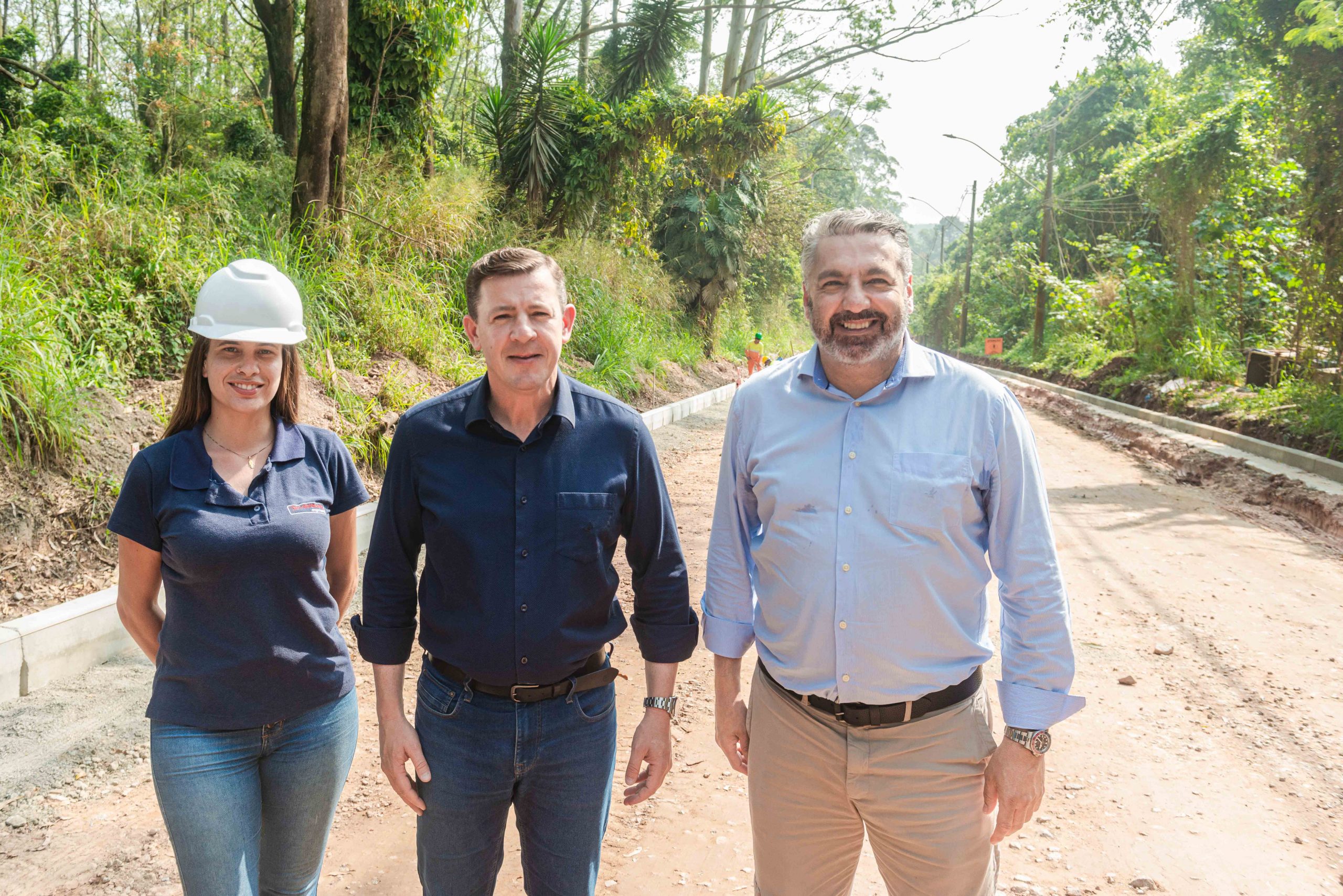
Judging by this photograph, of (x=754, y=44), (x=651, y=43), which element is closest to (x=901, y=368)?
(x=651, y=43)

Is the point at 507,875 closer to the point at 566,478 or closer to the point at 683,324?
the point at 566,478

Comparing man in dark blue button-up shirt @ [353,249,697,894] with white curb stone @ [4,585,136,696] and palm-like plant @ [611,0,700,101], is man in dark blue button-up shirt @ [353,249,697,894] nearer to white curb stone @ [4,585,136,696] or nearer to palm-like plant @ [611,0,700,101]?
white curb stone @ [4,585,136,696]

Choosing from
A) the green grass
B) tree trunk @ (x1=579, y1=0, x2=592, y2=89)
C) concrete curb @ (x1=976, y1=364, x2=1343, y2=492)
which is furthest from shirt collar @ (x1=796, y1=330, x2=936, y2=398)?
tree trunk @ (x1=579, y1=0, x2=592, y2=89)

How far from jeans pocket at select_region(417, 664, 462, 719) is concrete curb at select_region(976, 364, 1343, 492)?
25.4 feet

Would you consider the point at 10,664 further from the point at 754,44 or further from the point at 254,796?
the point at 754,44

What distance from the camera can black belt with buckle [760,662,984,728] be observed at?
2.16m

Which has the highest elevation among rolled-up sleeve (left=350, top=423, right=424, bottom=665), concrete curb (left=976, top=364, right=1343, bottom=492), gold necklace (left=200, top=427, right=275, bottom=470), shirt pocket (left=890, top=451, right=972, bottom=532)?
shirt pocket (left=890, top=451, right=972, bottom=532)

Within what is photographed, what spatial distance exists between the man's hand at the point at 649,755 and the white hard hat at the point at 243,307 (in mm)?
1264

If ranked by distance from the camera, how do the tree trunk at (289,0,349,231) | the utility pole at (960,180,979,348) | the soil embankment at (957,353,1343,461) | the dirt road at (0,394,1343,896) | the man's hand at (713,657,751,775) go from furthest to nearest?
the utility pole at (960,180,979,348) → the soil embankment at (957,353,1343,461) → the tree trunk at (289,0,349,231) → the dirt road at (0,394,1343,896) → the man's hand at (713,657,751,775)

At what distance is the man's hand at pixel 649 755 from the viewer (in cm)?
226

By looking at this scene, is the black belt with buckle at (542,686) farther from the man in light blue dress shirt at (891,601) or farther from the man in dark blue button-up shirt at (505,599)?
the man in light blue dress shirt at (891,601)

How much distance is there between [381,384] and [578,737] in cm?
689


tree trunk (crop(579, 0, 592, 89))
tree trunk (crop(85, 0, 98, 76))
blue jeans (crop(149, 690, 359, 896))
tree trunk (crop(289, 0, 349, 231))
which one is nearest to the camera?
blue jeans (crop(149, 690, 359, 896))

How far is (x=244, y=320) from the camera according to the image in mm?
2285
